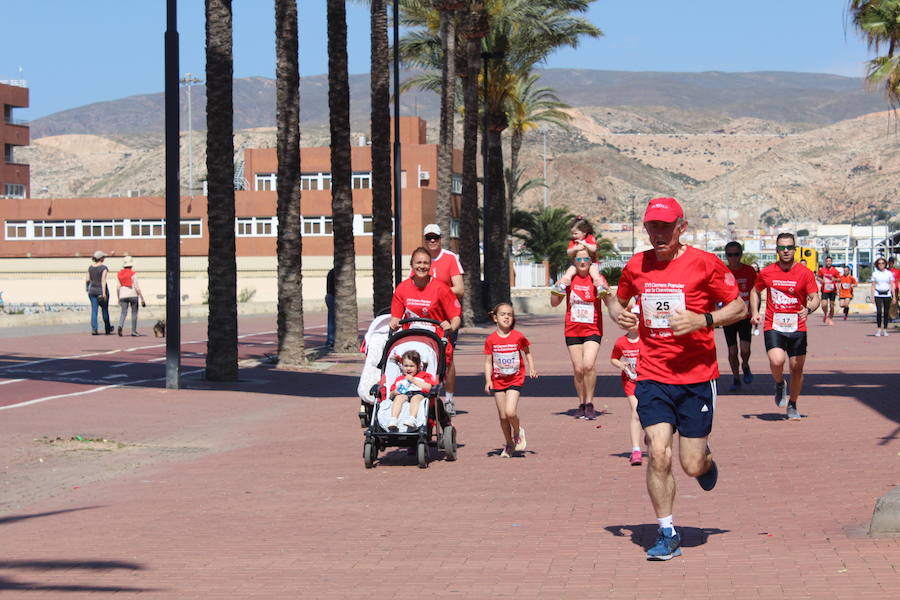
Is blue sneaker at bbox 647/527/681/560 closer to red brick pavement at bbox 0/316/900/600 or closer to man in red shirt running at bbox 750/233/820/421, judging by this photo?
red brick pavement at bbox 0/316/900/600

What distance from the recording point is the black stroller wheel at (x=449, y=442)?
11125mm

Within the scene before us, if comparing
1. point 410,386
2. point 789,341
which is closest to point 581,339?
point 789,341

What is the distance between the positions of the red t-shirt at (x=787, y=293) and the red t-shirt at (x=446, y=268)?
129 inches

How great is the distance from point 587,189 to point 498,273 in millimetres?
152751

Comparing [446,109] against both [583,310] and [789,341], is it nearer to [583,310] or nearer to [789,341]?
[583,310]

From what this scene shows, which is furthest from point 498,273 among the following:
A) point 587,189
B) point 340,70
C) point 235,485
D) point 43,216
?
point 587,189

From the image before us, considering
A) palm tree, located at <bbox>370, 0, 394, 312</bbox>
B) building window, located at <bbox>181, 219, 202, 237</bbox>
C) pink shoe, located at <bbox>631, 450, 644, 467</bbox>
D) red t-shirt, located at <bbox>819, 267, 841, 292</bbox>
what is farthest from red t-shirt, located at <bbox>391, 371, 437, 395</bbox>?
building window, located at <bbox>181, 219, 202, 237</bbox>

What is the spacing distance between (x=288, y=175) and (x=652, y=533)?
14.6 meters

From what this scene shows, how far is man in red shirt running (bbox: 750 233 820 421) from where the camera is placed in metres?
13.6

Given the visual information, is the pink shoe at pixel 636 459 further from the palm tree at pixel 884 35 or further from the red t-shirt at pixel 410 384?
the palm tree at pixel 884 35

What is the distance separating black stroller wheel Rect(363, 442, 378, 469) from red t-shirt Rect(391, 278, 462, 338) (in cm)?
161

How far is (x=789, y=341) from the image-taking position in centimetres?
1377

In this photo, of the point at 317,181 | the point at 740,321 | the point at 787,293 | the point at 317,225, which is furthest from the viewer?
the point at 317,181

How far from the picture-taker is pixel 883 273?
31844 mm
